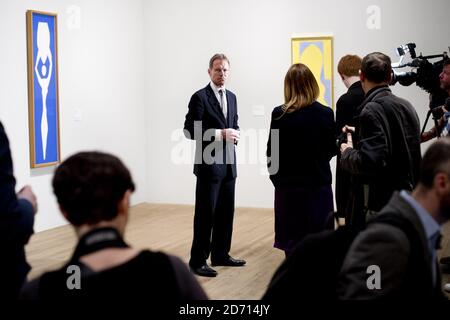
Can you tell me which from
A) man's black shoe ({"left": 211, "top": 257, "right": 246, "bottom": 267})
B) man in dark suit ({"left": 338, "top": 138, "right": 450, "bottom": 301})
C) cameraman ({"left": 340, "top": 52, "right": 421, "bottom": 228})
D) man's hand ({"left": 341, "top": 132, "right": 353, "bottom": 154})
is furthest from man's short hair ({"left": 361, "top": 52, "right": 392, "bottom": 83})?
man's black shoe ({"left": 211, "top": 257, "right": 246, "bottom": 267})

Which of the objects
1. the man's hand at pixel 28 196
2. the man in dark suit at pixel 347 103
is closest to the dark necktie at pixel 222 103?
the man in dark suit at pixel 347 103

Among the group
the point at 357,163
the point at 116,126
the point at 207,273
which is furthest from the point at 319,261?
the point at 116,126

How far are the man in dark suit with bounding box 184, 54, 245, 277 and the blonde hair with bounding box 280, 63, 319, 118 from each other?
89 cm

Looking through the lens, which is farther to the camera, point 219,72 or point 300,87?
point 219,72

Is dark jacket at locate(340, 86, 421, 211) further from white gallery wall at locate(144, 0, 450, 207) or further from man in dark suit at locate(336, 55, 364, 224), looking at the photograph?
white gallery wall at locate(144, 0, 450, 207)

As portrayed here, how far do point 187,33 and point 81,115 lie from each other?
1.73 m

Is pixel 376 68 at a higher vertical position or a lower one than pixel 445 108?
higher

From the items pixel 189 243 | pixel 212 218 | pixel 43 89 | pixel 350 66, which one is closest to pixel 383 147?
pixel 350 66

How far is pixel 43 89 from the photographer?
641 cm

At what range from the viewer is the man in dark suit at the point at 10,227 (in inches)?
80.0

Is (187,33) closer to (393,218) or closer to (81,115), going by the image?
(81,115)

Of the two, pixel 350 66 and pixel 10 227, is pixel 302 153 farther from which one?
pixel 10 227

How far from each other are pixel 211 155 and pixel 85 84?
2.88 metres

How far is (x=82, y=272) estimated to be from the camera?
1.37 meters
